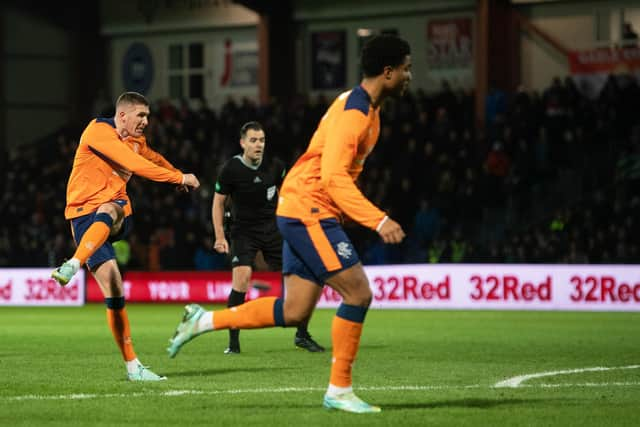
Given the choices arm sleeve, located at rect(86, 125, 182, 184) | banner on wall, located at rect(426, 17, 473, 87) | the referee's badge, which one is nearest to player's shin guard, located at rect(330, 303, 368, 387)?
arm sleeve, located at rect(86, 125, 182, 184)

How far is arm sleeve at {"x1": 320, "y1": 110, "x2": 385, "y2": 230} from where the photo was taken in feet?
25.6

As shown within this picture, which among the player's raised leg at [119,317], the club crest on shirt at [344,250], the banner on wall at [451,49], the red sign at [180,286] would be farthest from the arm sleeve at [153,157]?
the banner on wall at [451,49]

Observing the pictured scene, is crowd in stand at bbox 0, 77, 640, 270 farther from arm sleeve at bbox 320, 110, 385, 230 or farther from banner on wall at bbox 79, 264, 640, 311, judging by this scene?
arm sleeve at bbox 320, 110, 385, 230

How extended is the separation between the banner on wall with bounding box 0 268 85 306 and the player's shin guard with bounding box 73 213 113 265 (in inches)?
625

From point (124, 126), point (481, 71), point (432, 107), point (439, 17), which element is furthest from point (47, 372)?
point (439, 17)

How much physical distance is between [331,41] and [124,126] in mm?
27913

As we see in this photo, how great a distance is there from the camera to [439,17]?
116 ft

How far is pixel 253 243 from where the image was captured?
45.4ft

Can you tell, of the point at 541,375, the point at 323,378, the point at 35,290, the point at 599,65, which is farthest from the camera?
the point at 599,65

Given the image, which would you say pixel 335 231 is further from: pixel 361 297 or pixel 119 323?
pixel 119 323

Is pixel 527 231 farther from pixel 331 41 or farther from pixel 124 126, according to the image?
pixel 124 126

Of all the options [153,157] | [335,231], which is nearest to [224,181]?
[153,157]

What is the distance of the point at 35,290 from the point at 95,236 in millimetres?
16365

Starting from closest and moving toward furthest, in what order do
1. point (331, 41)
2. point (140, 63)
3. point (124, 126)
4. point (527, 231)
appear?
1. point (124, 126)
2. point (527, 231)
3. point (331, 41)
4. point (140, 63)
